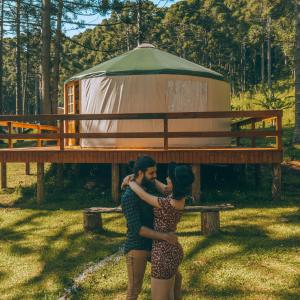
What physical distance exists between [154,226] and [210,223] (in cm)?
425

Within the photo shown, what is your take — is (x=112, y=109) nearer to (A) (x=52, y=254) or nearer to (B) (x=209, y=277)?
(A) (x=52, y=254)

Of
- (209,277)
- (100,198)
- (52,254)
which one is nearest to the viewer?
(209,277)

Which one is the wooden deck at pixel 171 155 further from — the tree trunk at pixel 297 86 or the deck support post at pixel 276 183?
the tree trunk at pixel 297 86

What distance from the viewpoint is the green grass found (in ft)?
18.5

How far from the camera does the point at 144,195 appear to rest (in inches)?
140

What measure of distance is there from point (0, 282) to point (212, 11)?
4770 centimetres

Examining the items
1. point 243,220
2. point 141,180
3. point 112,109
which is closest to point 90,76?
point 112,109

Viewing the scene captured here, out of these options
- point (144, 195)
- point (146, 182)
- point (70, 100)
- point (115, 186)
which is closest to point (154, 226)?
point (144, 195)

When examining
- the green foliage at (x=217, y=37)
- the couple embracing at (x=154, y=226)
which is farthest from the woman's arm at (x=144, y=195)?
the green foliage at (x=217, y=37)

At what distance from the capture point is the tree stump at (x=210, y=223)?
25.2ft

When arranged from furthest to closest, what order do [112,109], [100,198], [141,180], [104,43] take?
1. [104,43]
2. [112,109]
3. [100,198]
4. [141,180]

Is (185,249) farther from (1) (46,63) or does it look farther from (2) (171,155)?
(1) (46,63)

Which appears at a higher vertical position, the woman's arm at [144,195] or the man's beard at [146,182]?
the man's beard at [146,182]

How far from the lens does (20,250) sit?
7492mm
